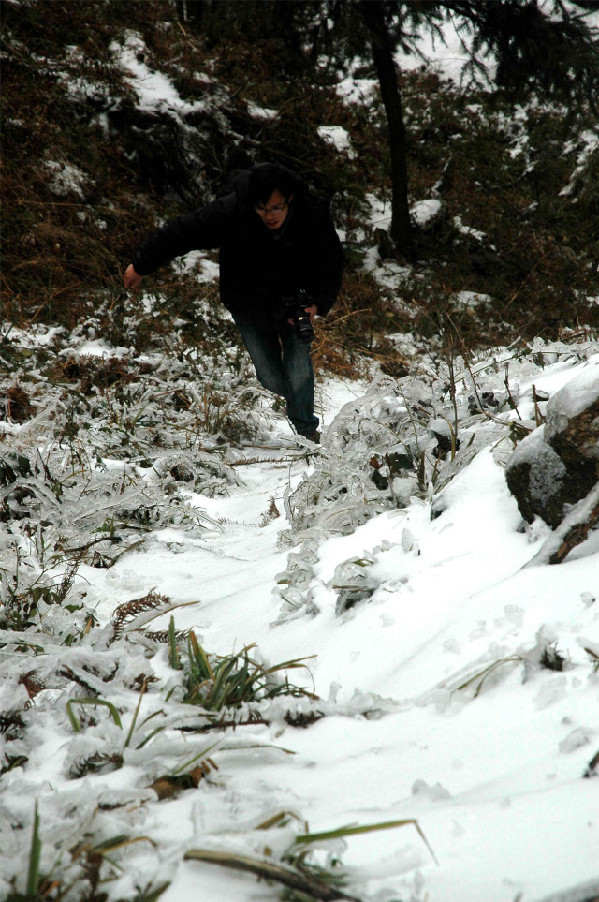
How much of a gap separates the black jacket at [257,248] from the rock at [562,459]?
2308mm

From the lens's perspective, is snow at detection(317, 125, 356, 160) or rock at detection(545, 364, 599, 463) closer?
rock at detection(545, 364, 599, 463)

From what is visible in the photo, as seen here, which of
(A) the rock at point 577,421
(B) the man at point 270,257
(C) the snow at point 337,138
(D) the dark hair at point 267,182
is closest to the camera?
(A) the rock at point 577,421

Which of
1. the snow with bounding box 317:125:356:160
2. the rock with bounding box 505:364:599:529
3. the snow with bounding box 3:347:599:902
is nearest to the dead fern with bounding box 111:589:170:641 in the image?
the snow with bounding box 3:347:599:902

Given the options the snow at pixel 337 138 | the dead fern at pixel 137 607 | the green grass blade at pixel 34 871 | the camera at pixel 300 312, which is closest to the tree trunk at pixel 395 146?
the snow at pixel 337 138

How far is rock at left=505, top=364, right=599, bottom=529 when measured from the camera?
4.71ft

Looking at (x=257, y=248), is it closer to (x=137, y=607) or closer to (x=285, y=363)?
(x=285, y=363)

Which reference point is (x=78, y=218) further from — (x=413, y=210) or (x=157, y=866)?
(x=157, y=866)

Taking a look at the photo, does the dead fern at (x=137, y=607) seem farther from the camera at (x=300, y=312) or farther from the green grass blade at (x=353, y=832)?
the camera at (x=300, y=312)

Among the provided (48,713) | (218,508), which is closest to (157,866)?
(48,713)

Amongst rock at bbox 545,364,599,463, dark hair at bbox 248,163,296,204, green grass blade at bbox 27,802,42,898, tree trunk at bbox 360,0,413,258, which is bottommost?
green grass blade at bbox 27,802,42,898

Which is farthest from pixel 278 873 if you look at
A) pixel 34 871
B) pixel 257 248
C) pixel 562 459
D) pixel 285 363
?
pixel 285 363

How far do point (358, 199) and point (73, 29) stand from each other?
525cm

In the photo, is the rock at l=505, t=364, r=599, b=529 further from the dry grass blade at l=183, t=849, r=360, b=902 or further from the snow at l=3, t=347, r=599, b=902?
the dry grass blade at l=183, t=849, r=360, b=902

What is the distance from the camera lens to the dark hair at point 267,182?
3152 millimetres
